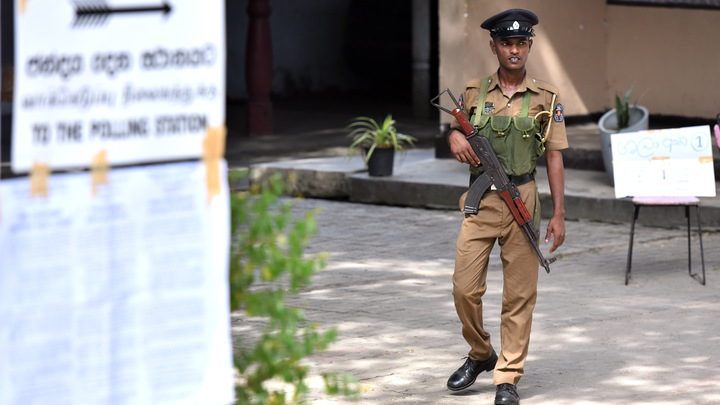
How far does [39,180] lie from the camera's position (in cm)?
254

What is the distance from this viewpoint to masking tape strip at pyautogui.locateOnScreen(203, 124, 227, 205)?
273 cm

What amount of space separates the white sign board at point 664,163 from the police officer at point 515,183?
292cm

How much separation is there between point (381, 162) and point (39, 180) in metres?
9.42

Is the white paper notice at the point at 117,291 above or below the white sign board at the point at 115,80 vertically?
below

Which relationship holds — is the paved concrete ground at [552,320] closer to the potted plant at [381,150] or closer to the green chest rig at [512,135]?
the green chest rig at [512,135]

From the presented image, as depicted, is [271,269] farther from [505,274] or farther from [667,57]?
→ [667,57]

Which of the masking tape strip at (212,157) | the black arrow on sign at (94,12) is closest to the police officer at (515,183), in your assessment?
the masking tape strip at (212,157)

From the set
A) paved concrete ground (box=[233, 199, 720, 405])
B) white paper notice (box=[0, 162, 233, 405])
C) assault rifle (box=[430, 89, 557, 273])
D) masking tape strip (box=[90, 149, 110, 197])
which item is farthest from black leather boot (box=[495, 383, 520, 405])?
masking tape strip (box=[90, 149, 110, 197])

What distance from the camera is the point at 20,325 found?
8.38 ft

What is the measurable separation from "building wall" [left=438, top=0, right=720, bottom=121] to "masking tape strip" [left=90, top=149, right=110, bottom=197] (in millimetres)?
10433

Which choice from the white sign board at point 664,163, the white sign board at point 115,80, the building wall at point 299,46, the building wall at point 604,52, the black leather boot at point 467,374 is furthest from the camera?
the building wall at point 299,46

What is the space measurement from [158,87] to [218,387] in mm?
706

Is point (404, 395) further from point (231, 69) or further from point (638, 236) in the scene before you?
point (231, 69)

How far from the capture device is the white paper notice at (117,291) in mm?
2553
